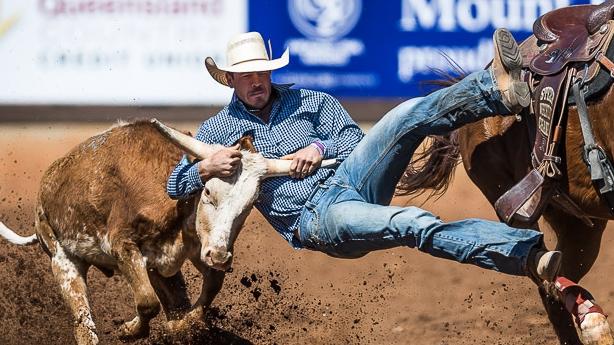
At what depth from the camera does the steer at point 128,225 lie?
5.81 metres

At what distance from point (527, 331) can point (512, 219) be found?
7.95 feet

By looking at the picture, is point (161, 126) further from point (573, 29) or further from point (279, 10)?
point (279, 10)

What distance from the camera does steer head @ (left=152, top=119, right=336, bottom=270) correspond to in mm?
5312

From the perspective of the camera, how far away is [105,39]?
31.2 ft

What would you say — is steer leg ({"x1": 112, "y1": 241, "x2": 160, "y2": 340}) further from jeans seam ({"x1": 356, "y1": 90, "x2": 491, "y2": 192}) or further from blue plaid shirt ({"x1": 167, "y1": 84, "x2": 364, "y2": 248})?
jeans seam ({"x1": 356, "y1": 90, "x2": 491, "y2": 192})

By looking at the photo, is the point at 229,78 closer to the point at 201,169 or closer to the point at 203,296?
the point at 201,169

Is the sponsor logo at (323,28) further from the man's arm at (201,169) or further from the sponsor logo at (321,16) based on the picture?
the man's arm at (201,169)

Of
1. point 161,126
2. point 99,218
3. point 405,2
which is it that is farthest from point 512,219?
point 405,2

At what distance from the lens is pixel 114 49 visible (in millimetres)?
9531

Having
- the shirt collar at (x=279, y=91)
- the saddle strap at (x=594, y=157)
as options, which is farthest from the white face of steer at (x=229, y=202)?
the saddle strap at (x=594, y=157)

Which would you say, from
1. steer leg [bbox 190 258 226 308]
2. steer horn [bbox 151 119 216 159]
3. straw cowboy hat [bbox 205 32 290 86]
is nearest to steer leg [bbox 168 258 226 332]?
steer leg [bbox 190 258 226 308]

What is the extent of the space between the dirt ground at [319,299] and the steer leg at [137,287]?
0.76 feet

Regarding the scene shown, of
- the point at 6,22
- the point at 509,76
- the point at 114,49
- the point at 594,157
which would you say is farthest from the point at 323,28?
the point at 594,157

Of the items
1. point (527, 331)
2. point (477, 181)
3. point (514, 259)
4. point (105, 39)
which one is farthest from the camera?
point (105, 39)
